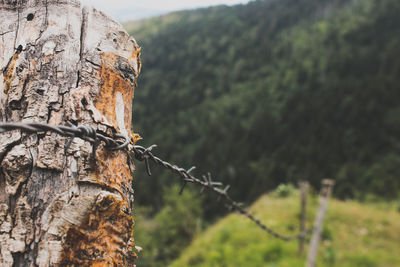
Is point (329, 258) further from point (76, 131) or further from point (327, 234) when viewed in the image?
point (76, 131)

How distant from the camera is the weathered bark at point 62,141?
0.72 metres

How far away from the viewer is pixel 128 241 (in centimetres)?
85

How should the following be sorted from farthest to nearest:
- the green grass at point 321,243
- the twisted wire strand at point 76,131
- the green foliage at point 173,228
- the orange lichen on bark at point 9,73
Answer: the green foliage at point 173,228 < the green grass at point 321,243 < the orange lichen on bark at point 9,73 < the twisted wire strand at point 76,131

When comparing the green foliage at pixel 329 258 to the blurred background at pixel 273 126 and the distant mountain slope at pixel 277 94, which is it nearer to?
the blurred background at pixel 273 126

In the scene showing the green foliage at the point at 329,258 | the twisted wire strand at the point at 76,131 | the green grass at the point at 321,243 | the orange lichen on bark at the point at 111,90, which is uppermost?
the green grass at the point at 321,243

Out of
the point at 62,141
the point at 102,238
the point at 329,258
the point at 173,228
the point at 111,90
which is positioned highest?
the point at 173,228

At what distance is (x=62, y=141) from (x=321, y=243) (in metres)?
8.49

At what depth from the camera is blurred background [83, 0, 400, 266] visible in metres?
8.83

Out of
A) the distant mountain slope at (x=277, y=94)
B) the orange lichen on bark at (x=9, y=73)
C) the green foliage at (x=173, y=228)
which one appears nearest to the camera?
the orange lichen on bark at (x=9, y=73)

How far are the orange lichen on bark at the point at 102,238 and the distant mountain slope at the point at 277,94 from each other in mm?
21525

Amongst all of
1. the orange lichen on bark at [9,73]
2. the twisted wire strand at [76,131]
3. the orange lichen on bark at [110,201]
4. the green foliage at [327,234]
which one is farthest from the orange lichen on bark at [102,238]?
the green foliage at [327,234]

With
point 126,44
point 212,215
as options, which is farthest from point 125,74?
point 212,215

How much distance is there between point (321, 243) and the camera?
7.69 metres

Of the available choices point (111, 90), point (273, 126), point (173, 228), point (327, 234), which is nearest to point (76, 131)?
point (111, 90)
